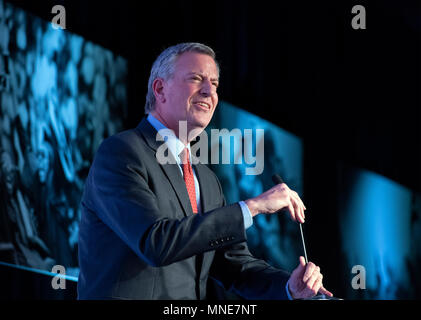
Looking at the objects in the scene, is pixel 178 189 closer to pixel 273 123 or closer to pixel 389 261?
pixel 273 123

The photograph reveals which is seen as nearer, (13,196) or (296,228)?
(13,196)

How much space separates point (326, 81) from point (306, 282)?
2.42m

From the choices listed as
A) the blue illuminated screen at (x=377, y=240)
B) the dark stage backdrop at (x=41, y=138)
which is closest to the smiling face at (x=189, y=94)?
the dark stage backdrop at (x=41, y=138)

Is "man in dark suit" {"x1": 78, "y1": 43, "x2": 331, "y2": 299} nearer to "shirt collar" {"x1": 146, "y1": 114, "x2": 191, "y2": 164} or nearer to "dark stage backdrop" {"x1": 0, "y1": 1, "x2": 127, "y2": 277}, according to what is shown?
"shirt collar" {"x1": 146, "y1": 114, "x2": 191, "y2": 164}

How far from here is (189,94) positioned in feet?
6.18

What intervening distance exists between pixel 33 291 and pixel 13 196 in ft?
1.65

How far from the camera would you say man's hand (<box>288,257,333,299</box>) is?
1.55m

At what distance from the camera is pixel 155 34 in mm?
3531

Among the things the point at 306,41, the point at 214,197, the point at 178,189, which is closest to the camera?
the point at 178,189

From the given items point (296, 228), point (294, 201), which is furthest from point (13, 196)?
point (296, 228)

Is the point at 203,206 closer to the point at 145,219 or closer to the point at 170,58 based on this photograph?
the point at 145,219

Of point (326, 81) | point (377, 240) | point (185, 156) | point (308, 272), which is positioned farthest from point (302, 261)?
point (326, 81)

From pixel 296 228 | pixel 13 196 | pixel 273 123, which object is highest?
pixel 273 123

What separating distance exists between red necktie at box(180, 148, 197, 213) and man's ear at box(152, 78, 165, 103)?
0.21 m
